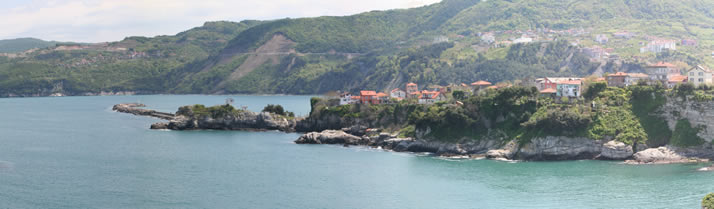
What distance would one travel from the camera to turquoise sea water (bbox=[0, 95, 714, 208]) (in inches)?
1842

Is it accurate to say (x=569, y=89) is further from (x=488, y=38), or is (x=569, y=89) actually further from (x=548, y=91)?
(x=488, y=38)

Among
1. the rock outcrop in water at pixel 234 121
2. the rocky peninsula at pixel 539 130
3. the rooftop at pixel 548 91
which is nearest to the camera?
the rocky peninsula at pixel 539 130

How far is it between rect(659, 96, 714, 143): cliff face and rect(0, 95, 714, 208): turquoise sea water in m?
5.56

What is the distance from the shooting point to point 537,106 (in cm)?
6788

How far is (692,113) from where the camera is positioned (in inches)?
2421

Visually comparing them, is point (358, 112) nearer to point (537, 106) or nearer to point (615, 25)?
point (537, 106)

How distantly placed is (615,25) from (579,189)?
14547 centimetres

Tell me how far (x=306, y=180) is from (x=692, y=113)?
35.2 metres

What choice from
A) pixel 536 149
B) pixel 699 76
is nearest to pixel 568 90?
pixel 536 149

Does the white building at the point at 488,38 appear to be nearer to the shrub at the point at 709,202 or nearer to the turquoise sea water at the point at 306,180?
the turquoise sea water at the point at 306,180

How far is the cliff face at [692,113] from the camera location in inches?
2355

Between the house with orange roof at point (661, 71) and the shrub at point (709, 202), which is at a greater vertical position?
the house with orange roof at point (661, 71)

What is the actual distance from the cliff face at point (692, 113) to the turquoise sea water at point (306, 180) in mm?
5562

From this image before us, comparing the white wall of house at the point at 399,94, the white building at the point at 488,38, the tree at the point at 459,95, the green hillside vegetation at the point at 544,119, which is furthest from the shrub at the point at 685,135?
the white building at the point at 488,38
